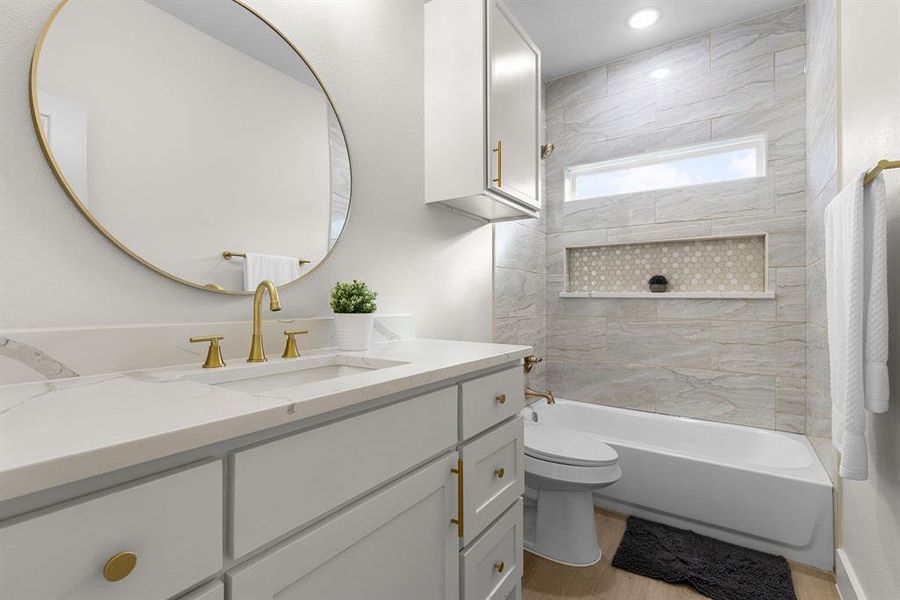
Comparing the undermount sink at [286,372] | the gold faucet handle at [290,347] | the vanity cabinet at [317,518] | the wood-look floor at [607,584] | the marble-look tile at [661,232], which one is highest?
the marble-look tile at [661,232]

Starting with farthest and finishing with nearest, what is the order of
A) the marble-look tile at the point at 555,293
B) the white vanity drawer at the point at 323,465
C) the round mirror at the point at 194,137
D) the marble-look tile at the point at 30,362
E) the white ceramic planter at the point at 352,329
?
the marble-look tile at the point at 555,293
the white ceramic planter at the point at 352,329
the round mirror at the point at 194,137
the marble-look tile at the point at 30,362
the white vanity drawer at the point at 323,465

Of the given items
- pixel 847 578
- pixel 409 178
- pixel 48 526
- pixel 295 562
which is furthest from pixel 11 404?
pixel 847 578

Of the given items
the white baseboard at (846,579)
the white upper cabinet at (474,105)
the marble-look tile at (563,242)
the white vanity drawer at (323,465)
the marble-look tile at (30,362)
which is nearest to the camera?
the white vanity drawer at (323,465)

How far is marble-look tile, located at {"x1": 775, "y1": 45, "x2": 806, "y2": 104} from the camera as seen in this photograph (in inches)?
91.1

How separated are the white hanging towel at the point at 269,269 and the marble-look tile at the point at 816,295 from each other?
205 cm

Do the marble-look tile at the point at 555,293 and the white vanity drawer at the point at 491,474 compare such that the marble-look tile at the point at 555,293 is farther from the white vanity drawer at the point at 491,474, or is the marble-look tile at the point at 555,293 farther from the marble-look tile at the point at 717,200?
the white vanity drawer at the point at 491,474

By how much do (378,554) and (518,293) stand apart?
204 centimetres

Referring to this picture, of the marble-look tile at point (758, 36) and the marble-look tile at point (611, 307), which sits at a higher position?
the marble-look tile at point (758, 36)

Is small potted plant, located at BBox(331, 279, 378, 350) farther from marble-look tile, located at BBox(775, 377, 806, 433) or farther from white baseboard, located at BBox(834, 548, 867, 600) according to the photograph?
marble-look tile, located at BBox(775, 377, 806, 433)

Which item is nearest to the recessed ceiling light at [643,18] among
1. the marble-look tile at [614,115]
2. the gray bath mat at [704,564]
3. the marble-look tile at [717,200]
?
the marble-look tile at [614,115]

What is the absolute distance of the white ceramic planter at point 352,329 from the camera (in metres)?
1.27

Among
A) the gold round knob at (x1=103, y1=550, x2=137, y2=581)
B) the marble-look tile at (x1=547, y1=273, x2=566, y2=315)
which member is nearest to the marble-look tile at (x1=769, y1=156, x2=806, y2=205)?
the marble-look tile at (x1=547, y1=273, x2=566, y2=315)

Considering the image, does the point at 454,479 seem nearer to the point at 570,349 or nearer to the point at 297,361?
the point at 297,361

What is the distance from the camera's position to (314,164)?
1355 mm
